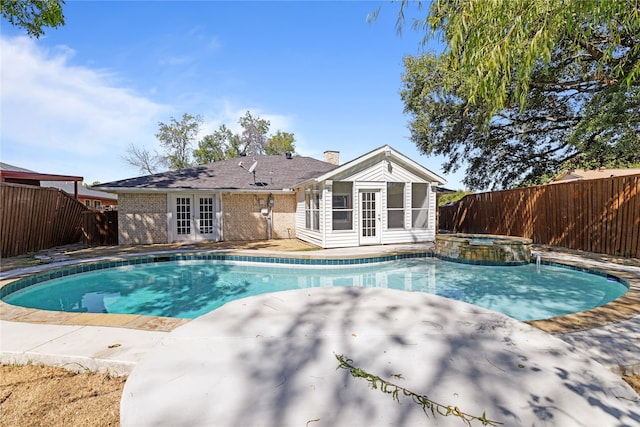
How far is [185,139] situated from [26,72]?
2502 cm

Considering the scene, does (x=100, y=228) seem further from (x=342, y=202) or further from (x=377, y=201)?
(x=377, y=201)

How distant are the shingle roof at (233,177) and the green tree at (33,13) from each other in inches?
218

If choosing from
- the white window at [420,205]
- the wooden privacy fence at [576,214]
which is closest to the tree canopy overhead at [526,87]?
the wooden privacy fence at [576,214]

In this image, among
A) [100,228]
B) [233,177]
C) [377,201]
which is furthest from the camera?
[233,177]

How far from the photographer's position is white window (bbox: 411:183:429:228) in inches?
492

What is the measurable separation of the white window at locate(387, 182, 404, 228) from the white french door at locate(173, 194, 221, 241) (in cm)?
764

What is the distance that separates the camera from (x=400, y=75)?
14.6 m

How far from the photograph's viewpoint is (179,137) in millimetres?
32594

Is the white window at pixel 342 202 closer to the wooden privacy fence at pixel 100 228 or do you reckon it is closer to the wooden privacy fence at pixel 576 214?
the wooden privacy fence at pixel 576 214

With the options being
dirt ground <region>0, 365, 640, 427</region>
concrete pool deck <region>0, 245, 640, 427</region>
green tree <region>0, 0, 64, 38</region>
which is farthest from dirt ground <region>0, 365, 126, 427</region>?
green tree <region>0, 0, 64, 38</region>

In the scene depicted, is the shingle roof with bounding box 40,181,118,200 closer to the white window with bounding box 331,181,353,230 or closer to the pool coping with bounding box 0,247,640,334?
the pool coping with bounding box 0,247,640,334

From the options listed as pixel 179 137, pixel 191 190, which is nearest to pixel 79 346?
pixel 191 190

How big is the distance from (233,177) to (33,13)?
348 inches

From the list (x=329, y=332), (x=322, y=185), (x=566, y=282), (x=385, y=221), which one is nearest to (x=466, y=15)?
(x=329, y=332)
